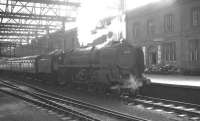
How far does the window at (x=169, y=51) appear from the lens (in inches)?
1131

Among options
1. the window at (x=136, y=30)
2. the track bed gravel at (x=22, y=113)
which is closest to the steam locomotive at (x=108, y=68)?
the track bed gravel at (x=22, y=113)

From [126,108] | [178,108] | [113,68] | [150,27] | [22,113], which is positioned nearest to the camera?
[178,108]

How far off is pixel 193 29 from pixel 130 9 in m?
11.1

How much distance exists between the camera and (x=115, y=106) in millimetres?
12109

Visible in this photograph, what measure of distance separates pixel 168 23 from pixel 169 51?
120 inches

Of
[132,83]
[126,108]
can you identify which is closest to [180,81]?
[132,83]

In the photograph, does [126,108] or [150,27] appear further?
[150,27]

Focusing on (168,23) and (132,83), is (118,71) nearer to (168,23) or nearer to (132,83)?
(132,83)

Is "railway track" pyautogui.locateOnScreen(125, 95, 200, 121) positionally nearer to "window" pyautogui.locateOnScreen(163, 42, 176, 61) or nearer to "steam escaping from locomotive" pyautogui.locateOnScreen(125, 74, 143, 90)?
"steam escaping from locomotive" pyautogui.locateOnScreen(125, 74, 143, 90)

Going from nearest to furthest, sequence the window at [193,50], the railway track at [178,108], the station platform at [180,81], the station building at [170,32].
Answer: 1. the railway track at [178,108]
2. the station platform at [180,81]
3. the window at [193,50]
4. the station building at [170,32]

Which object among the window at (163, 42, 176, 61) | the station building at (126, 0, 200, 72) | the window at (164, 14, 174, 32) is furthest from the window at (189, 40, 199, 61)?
the window at (164, 14, 174, 32)

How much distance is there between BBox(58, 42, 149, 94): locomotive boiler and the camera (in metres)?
14.2

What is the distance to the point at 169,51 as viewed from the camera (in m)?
29.3

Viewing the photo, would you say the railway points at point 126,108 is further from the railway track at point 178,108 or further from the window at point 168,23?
the window at point 168,23
